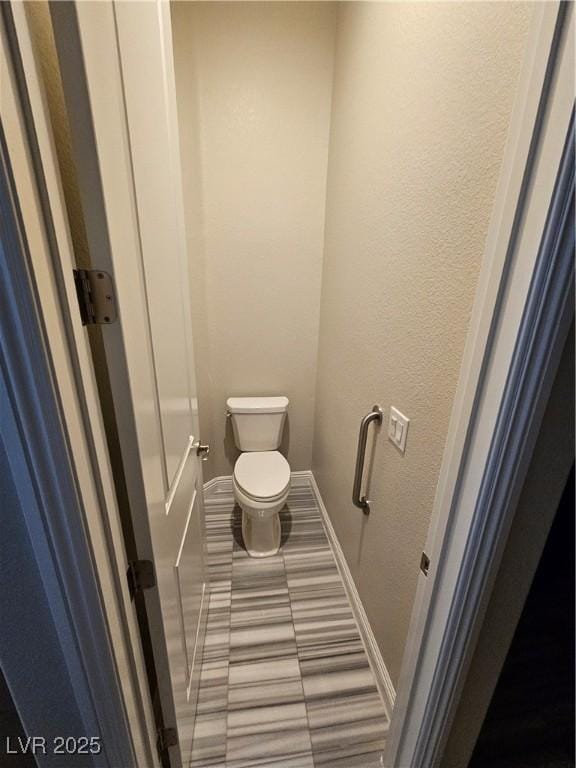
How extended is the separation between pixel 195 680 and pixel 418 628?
0.94 metres

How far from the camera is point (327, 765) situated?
1.22 meters

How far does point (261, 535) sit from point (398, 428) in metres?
1.17

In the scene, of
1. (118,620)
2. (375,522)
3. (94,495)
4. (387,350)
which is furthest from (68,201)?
(375,522)

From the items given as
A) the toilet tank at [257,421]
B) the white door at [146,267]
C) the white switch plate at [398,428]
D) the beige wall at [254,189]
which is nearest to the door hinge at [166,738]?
the white door at [146,267]

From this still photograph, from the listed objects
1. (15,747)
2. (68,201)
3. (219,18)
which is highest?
(219,18)

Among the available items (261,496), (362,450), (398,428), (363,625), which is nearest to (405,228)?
(398,428)

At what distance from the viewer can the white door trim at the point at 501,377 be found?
0.53 m

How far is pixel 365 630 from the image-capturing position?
1.59m

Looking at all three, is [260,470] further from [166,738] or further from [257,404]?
[166,738]

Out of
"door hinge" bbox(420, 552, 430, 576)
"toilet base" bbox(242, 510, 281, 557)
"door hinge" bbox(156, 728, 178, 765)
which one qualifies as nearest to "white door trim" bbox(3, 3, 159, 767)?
"door hinge" bbox(156, 728, 178, 765)

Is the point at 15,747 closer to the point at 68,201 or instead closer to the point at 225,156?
the point at 68,201

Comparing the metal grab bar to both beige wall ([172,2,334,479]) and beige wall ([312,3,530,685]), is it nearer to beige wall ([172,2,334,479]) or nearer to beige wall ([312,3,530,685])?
beige wall ([312,3,530,685])

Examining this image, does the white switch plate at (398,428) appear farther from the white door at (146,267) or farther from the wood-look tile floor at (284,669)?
the wood-look tile floor at (284,669)

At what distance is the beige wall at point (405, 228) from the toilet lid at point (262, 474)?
34 cm
